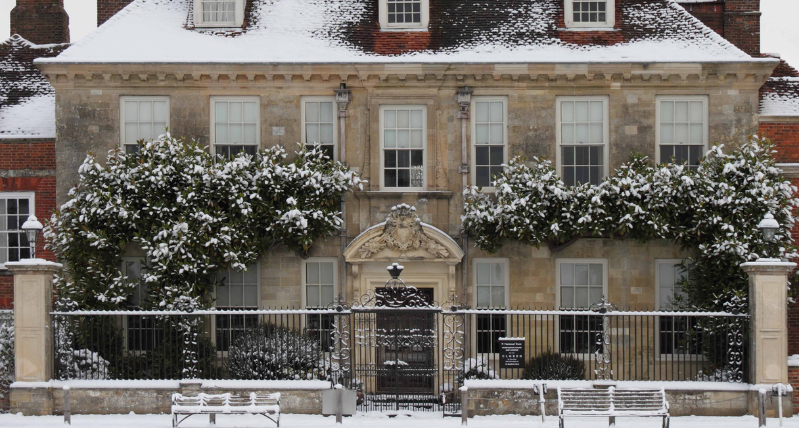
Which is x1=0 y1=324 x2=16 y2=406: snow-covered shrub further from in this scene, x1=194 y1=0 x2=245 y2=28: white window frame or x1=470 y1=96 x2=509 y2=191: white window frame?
x1=470 y1=96 x2=509 y2=191: white window frame

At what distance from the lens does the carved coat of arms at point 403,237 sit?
1805 centimetres

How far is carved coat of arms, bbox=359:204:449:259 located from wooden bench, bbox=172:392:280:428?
4.41m

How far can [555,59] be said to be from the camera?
18.1 metres

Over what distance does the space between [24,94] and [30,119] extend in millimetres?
1232

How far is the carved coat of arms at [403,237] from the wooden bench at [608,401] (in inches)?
177

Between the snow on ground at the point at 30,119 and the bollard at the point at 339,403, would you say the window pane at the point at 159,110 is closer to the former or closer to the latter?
the snow on ground at the point at 30,119

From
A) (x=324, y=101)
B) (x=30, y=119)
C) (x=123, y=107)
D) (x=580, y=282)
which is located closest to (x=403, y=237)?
(x=324, y=101)

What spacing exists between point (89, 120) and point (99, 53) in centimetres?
139

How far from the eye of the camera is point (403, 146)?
18.6 metres

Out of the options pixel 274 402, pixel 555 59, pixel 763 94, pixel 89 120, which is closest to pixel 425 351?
pixel 274 402

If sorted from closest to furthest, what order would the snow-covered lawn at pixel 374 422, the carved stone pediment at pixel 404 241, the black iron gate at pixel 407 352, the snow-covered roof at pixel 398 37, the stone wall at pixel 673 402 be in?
the snow-covered lawn at pixel 374 422
the stone wall at pixel 673 402
the black iron gate at pixel 407 352
the carved stone pediment at pixel 404 241
the snow-covered roof at pixel 398 37

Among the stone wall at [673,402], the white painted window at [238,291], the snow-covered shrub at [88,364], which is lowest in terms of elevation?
the stone wall at [673,402]

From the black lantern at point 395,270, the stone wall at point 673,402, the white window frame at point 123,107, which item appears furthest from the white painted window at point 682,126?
the white window frame at point 123,107

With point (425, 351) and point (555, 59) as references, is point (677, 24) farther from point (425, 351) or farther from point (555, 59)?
point (425, 351)
